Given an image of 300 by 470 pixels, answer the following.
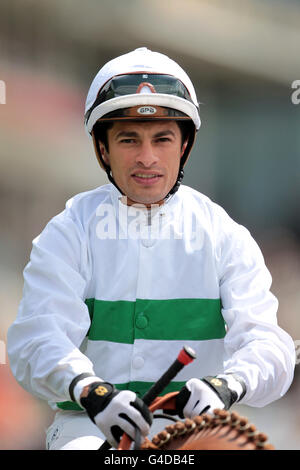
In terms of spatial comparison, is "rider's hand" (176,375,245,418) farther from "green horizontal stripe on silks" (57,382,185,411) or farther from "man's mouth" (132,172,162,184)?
"man's mouth" (132,172,162,184)

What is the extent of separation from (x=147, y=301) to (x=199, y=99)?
2777 mm

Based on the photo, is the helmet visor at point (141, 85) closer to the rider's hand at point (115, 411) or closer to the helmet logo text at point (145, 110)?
the helmet logo text at point (145, 110)

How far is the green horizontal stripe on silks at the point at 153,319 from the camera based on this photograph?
9.78 ft

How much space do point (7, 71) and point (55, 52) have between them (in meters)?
0.36

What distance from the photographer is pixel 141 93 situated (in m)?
3.02

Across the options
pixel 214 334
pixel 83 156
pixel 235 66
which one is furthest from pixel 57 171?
pixel 214 334

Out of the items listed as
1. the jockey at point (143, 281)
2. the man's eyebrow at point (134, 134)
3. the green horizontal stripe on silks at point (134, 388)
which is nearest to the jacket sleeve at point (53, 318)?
the jockey at point (143, 281)

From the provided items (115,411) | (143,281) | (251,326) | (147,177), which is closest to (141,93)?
(147,177)

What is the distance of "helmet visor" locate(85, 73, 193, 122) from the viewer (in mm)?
3041

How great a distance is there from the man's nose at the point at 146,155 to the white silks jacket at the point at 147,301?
0.21 metres

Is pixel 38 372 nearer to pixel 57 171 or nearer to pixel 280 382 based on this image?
A: pixel 280 382

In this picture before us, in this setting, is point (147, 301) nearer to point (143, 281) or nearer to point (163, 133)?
point (143, 281)

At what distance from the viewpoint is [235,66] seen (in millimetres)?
5656

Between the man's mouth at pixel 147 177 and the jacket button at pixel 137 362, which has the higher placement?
the man's mouth at pixel 147 177
